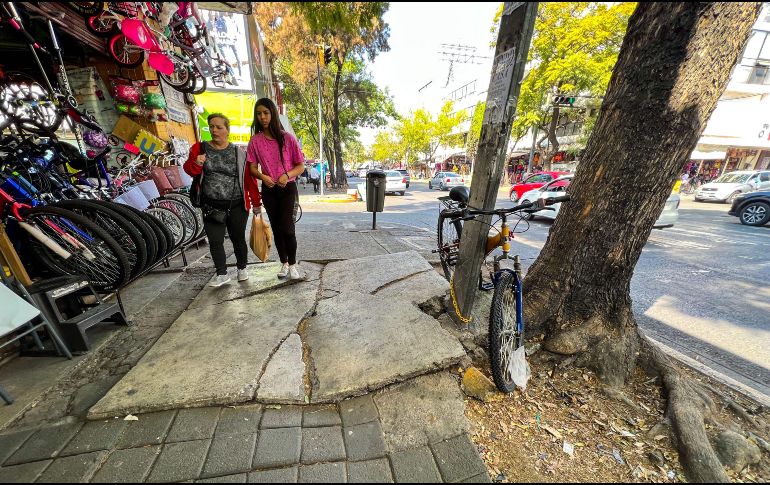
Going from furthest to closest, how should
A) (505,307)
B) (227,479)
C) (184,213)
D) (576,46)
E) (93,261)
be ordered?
(576,46)
(184,213)
(93,261)
(505,307)
(227,479)

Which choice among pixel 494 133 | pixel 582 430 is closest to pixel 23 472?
pixel 582 430

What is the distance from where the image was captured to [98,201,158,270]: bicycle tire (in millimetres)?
3107

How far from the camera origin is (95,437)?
65.9 inches

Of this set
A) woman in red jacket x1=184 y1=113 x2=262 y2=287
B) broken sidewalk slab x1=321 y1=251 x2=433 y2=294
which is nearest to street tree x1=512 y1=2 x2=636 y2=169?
broken sidewalk slab x1=321 y1=251 x2=433 y2=294

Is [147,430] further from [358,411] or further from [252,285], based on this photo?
[252,285]

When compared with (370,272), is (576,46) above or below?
above

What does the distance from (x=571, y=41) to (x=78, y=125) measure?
66.6ft

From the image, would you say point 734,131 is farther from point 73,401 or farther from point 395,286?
point 73,401

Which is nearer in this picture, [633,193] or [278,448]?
[278,448]

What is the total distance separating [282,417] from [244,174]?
2396 millimetres

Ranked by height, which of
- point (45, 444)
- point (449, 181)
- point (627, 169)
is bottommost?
point (449, 181)

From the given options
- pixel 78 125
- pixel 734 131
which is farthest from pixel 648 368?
pixel 734 131

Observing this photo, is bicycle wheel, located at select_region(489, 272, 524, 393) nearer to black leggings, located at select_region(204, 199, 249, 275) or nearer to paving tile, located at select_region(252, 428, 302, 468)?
paving tile, located at select_region(252, 428, 302, 468)

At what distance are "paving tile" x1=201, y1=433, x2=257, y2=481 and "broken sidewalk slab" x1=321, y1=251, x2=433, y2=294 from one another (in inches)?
70.9
